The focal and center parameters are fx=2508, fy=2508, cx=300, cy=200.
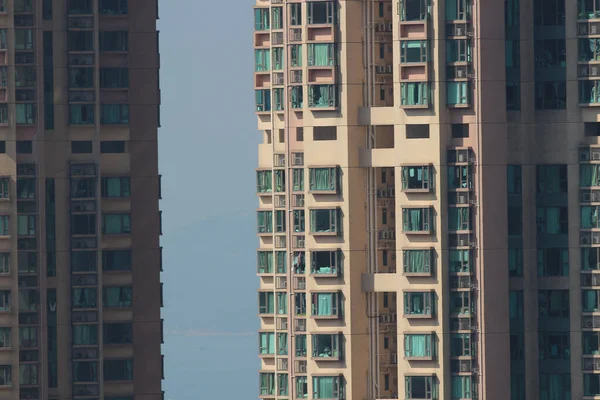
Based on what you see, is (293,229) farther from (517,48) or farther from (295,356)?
(517,48)

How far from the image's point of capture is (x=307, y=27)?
12975cm

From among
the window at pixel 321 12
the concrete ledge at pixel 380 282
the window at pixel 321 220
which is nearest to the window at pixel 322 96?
the window at pixel 321 12

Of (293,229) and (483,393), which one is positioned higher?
(293,229)

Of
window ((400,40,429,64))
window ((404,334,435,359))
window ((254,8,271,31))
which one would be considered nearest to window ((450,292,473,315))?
window ((404,334,435,359))

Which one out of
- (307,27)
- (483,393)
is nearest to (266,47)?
(307,27)

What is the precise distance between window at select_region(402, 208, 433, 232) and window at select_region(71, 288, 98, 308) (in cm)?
1929

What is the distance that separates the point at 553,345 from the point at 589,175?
914 centimetres

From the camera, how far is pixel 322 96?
130 m

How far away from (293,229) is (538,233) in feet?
42.4

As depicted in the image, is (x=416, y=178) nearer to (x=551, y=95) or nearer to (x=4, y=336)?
(x=551, y=95)

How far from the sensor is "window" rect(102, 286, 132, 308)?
13950cm

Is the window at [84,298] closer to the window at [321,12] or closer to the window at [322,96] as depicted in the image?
the window at [322,96]

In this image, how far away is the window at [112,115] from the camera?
139500 millimetres

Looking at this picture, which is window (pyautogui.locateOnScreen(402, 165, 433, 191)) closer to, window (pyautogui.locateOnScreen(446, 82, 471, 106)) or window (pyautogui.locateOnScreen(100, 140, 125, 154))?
window (pyautogui.locateOnScreen(446, 82, 471, 106))
